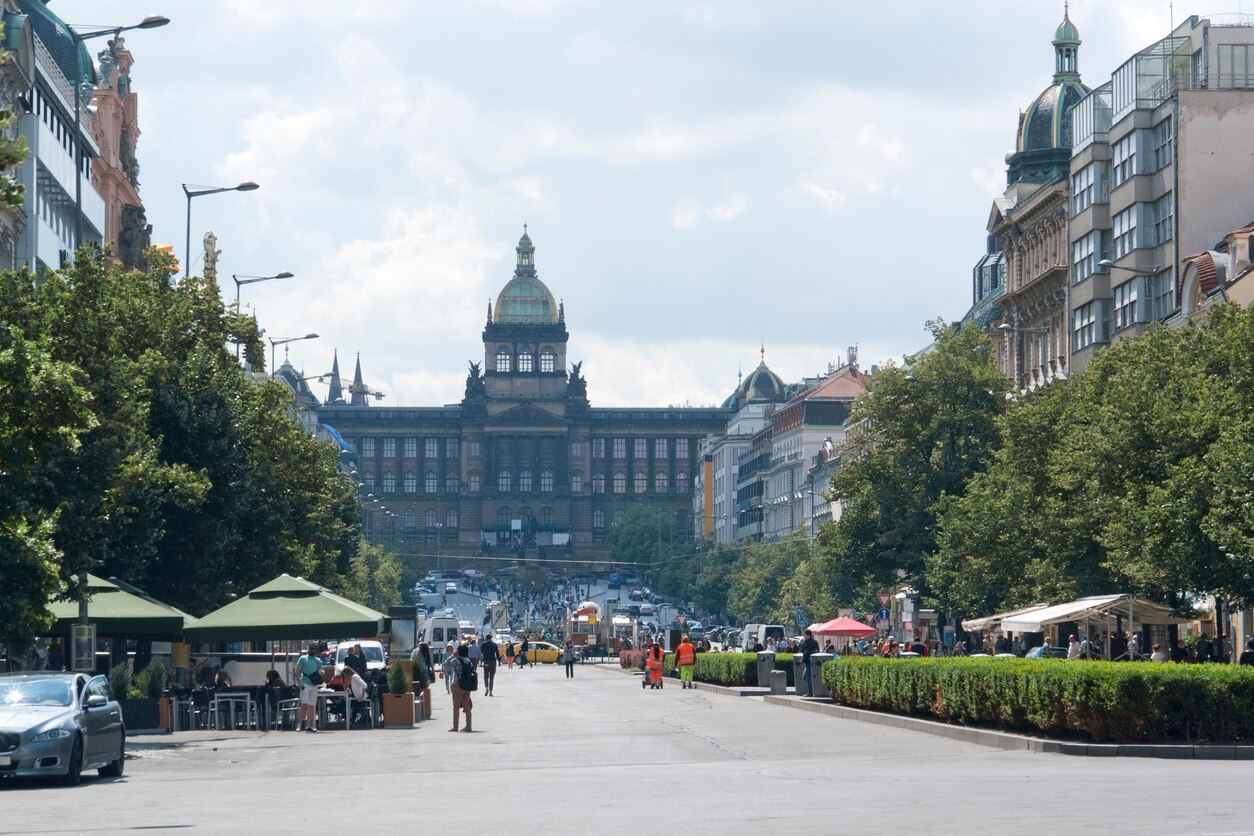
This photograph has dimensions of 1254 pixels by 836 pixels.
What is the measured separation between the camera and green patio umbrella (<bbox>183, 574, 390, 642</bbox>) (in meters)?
42.3

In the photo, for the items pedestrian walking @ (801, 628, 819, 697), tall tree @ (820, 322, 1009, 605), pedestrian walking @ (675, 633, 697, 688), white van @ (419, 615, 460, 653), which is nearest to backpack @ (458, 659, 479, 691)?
pedestrian walking @ (801, 628, 819, 697)

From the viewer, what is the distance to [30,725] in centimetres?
2667

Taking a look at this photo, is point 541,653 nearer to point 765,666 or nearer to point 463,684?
point 765,666

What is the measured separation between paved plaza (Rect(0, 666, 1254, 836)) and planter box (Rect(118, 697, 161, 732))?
150 cm

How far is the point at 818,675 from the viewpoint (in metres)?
52.4

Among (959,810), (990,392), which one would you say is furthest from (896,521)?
(959,810)

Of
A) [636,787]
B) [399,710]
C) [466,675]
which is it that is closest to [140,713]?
[399,710]

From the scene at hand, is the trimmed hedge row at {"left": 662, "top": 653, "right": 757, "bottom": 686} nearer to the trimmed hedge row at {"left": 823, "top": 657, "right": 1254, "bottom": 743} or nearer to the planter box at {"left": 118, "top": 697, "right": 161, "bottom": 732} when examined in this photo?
the planter box at {"left": 118, "top": 697, "right": 161, "bottom": 732}

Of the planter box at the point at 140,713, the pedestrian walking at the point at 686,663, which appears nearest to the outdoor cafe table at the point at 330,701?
the planter box at the point at 140,713

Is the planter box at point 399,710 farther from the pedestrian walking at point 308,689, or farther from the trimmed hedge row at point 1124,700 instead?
the trimmed hedge row at point 1124,700

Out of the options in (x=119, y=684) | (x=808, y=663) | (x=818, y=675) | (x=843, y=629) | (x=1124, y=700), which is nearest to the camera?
(x=1124, y=700)

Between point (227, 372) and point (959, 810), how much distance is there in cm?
3458

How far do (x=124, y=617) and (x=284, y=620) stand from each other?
3.26 m

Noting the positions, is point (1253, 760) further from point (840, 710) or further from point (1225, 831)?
point (840, 710)
